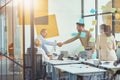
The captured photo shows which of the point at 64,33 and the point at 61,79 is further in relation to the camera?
the point at 64,33

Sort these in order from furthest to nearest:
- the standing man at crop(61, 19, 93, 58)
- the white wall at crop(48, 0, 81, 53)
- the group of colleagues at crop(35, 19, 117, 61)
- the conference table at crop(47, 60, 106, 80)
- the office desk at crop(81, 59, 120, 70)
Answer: the white wall at crop(48, 0, 81, 53) → the standing man at crop(61, 19, 93, 58) → the group of colleagues at crop(35, 19, 117, 61) → the office desk at crop(81, 59, 120, 70) → the conference table at crop(47, 60, 106, 80)

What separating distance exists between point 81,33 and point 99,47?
2.21 feet

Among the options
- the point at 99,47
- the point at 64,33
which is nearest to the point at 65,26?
the point at 64,33

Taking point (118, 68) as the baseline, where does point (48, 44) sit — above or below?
above

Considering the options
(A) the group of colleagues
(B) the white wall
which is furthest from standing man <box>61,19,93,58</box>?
(B) the white wall

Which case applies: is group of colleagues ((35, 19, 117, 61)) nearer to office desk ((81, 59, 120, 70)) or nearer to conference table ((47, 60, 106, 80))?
office desk ((81, 59, 120, 70))

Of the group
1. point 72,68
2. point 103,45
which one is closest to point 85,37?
point 103,45

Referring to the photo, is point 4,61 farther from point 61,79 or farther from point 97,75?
point 97,75

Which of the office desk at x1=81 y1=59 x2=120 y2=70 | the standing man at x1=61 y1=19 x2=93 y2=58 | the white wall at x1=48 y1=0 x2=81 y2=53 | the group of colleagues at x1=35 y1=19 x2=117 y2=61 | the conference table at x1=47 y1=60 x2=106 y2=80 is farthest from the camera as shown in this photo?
the white wall at x1=48 y1=0 x2=81 y2=53

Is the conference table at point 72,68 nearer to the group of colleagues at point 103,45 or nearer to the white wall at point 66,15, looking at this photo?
the group of colleagues at point 103,45

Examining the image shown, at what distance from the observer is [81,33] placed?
623 centimetres

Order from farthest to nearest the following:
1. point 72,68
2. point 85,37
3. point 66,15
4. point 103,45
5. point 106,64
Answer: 1. point 66,15
2. point 85,37
3. point 103,45
4. point 106,64
5. point 72,68

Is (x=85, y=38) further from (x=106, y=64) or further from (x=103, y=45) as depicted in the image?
(x=106, y=64)

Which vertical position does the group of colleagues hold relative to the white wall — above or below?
below
